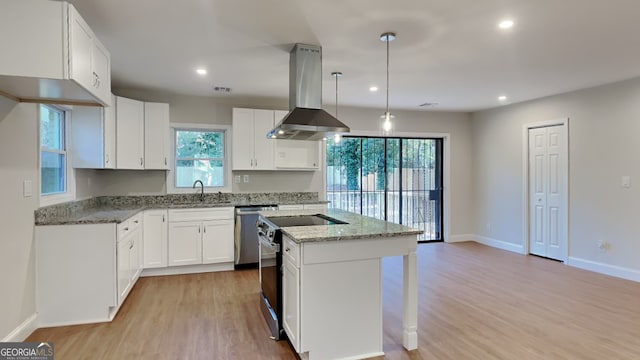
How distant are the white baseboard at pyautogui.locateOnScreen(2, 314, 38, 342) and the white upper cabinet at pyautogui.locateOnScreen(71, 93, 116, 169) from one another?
161 cm

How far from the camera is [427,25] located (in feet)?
8.93

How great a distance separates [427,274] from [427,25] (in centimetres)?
301

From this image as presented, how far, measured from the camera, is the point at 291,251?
8.14 ft

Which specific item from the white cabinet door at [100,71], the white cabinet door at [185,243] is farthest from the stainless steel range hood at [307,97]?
the white cabinet door at [185,243]

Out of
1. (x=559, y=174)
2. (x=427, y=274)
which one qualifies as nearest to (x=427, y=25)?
(x=427, y=274)

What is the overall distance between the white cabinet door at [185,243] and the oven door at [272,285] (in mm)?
1659

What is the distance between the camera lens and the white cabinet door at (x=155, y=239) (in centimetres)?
441

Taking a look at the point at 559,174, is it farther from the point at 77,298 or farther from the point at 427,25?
the point at 77,298

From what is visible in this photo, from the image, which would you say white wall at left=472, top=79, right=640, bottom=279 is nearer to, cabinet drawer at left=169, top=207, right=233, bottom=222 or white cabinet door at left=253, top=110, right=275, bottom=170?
white cabinet door at left=253, top=110, right=275, bottom=170

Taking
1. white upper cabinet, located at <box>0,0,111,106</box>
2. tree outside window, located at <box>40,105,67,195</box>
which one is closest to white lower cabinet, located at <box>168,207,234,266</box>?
tree outside window, located at <box>40,105,67,195</box>

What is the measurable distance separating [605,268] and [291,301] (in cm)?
433

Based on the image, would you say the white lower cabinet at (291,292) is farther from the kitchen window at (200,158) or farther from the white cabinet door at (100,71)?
the kitchen window at (200,158)

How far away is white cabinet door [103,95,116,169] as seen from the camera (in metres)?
3.95

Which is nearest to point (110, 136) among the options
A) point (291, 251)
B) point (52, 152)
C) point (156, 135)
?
point (156, 135)
